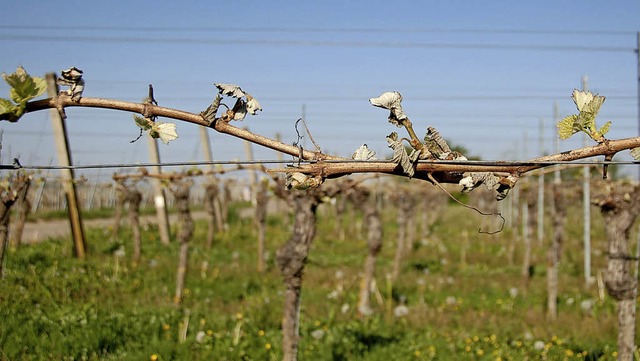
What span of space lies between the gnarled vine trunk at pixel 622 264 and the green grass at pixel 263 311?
1645mm

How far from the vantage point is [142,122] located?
1.81 metres

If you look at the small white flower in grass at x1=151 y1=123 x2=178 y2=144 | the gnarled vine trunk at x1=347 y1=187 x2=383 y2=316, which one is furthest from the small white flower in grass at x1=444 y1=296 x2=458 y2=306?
the small white flower in grass at x1=151 y1=123 x2=178 y2=144

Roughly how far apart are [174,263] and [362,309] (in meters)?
4.92

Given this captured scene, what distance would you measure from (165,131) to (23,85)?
16.1 inches

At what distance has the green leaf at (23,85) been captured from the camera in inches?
67.7

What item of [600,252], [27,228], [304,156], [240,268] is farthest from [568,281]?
[27,228]

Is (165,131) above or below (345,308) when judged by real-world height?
above

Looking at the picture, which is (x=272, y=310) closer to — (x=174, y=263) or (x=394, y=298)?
(x=394, y=298)

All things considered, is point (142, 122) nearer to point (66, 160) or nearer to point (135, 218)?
point (66, 160)

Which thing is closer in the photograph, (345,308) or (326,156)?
(326,156)

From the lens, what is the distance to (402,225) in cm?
1435

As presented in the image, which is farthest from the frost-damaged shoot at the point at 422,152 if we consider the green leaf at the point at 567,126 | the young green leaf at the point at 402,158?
the green leaf at the point at 567,126

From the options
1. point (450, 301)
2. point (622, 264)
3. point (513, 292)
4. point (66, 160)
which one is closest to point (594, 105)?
point (622, 264)

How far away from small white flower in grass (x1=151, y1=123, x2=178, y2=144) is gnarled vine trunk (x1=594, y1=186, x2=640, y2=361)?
4766 millimetres
